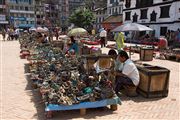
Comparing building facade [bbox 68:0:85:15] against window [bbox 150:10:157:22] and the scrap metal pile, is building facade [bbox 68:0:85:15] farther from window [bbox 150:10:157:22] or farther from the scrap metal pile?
the scrap metal pile

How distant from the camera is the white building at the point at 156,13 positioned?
29273 millimetres

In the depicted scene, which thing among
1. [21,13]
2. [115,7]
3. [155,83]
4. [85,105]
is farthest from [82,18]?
[85,105]

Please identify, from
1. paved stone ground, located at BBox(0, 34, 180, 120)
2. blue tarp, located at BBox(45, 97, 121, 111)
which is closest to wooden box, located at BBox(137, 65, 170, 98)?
paved stone ground, located at BBox(0, 34, 180, 120)

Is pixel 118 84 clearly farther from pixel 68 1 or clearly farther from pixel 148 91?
pixel 68 1

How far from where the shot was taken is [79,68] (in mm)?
8305

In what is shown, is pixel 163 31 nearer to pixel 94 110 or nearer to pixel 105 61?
pixel 105 61

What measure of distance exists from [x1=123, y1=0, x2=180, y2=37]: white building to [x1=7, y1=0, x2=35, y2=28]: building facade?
3991cm

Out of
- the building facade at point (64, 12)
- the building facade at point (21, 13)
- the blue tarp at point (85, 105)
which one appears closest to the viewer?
the blue tarp at point (85, 105)

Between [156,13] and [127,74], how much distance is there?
88.2ft

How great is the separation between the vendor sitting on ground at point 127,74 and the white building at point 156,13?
75.7ft

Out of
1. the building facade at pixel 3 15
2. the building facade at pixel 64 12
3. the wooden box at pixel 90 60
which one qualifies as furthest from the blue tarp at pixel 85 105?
the building facade at pixel 64 12

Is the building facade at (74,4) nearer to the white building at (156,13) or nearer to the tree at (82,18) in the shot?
the tree at (82,18)

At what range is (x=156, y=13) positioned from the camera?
107 ft

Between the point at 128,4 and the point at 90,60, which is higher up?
the point at 128,4
